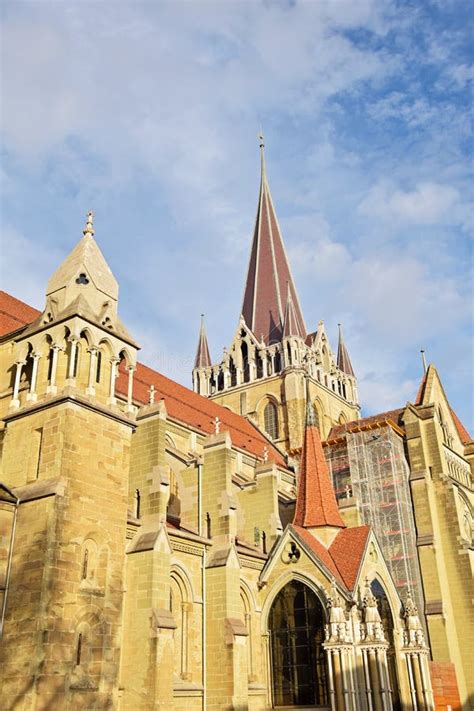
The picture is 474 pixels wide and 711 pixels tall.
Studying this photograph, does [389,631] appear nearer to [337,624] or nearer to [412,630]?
[412,630]

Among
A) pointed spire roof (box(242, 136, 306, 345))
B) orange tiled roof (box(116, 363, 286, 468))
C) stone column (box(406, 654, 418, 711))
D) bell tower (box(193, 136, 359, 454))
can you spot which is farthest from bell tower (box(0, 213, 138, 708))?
pointed spire roof (box(242, 136, 306, 345))

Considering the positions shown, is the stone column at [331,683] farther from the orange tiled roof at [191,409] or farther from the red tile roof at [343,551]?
the orange tiled roof at [191,409]

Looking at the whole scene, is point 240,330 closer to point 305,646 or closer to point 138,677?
point 305,646

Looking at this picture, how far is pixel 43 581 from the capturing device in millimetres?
13250

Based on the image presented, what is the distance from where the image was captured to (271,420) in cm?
4112

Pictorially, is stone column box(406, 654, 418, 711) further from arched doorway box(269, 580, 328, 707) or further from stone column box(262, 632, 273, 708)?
stone column box(262, 632, 273, 708)

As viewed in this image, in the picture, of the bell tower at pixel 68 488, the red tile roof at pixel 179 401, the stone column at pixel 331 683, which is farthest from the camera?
the red tile roof at pixel 179 401

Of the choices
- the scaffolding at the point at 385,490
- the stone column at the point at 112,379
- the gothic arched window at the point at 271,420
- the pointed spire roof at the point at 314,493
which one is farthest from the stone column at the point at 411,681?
the gothic arched window at the point at 271,420

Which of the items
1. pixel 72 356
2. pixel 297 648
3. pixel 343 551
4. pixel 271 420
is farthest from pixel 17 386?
pixel 271 420

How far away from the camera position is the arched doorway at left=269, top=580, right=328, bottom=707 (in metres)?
18.5

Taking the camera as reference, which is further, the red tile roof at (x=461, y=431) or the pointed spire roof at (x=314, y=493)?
the red tile roof at (x=461, y=431)

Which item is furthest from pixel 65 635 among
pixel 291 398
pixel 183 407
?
pixel 291 398

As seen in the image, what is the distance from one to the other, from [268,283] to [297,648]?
1264 inches

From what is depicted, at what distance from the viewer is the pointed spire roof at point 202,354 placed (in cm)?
4654
